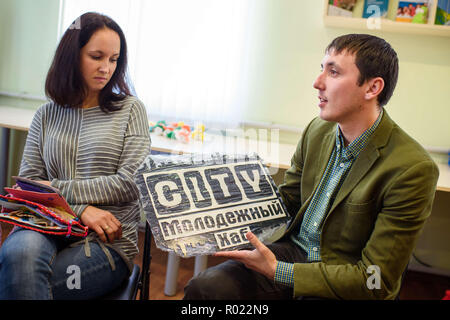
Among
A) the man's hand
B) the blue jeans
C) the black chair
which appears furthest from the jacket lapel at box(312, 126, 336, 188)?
the blue jeans

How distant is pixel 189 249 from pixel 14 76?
258cm

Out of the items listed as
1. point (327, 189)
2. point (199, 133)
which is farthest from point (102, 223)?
point (199, 133)

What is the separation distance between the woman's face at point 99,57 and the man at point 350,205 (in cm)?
78

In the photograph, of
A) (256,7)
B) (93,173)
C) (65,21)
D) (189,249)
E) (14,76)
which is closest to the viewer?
(189,249)

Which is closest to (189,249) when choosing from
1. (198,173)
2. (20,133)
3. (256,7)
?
(198,173)

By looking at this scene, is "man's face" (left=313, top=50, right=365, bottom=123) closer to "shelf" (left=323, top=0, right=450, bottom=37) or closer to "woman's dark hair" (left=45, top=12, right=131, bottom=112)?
"woman's dark hair" (left=45, top=12, right=131, bottom=112)

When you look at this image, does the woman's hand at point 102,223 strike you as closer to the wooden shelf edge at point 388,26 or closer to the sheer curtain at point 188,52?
the sheer curtain at point 188,52

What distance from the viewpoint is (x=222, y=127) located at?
2.77m

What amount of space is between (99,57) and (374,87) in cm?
98

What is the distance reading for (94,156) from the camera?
151cm

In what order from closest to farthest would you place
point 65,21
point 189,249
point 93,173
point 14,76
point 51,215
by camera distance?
point 189,249 → point 51,215 → point 93,173 → point 65,21 → point 14,76

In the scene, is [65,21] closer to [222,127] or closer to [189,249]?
[222,127]

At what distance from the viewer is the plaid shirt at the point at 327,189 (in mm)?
1305

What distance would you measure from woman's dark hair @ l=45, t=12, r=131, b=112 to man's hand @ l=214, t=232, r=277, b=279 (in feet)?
2.48
